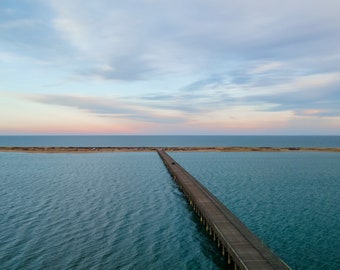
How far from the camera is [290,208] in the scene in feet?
131

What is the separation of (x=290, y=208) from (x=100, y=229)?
82.3ft

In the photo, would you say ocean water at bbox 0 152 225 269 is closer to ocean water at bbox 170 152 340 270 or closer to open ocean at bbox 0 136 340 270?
open ocean at bbox 0 136 340 270

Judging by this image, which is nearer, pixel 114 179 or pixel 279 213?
pixel 279 213

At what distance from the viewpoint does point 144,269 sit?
23.2m

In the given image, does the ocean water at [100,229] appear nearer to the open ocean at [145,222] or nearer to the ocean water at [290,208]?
the open ocean at [145,222]

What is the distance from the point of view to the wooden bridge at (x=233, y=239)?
21203 mm

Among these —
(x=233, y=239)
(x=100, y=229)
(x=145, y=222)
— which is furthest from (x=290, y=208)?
(x=100, y=229)

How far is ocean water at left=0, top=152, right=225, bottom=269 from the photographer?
24734mm

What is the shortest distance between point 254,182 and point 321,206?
18743mm

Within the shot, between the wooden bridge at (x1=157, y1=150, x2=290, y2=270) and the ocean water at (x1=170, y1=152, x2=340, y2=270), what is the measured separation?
2820 mm

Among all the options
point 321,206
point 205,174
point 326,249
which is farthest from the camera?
point 205,174

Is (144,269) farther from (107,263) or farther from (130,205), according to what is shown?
(130,205)

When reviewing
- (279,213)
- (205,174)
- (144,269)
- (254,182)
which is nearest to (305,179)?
(254,182)

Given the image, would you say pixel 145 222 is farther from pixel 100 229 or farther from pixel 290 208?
pixel 290 208
